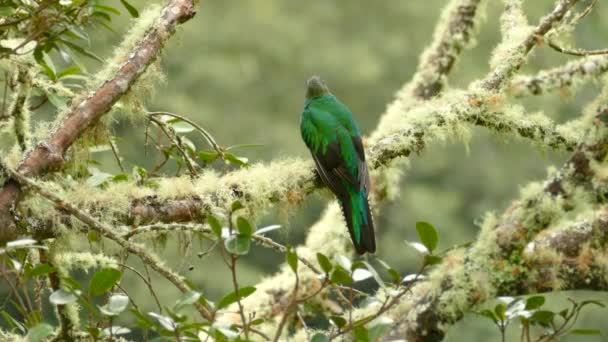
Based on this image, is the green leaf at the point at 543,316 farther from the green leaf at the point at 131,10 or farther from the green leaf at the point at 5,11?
the green leaf at the point at 5,11

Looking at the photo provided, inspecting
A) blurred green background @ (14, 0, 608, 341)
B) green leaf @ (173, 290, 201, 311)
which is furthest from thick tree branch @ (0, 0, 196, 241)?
blurred green background @ (14, 0, 608, 341)

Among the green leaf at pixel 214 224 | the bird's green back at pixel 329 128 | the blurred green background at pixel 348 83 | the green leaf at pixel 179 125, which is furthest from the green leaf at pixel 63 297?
the blurred green background at pixel 348 83

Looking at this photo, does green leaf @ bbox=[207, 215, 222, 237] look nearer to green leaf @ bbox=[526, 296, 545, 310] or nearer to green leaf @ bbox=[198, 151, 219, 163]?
green leaf @ bbox=[526, 296, 545, 310]

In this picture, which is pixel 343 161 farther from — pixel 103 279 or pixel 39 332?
pixel 39 332

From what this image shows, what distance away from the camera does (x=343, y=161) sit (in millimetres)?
3047

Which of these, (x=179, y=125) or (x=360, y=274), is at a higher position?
(x=179, y=125)

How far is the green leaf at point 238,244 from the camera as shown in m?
1.69

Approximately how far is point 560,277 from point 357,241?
81cm

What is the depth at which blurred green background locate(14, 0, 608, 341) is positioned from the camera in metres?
15.5

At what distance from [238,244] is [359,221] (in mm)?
1280

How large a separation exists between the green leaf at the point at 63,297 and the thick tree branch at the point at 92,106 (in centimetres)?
38

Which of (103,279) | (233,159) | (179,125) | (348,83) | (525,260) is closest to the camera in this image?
(103,279)

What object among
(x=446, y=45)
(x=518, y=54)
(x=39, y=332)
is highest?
(x=446, y=45)

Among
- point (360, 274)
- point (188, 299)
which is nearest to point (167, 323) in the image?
point (188, 299)
